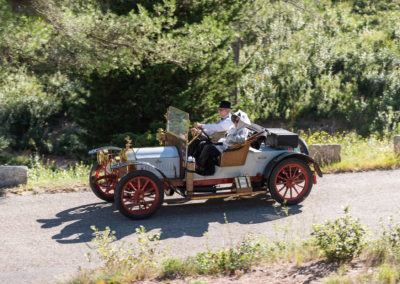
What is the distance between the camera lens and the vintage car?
762 centimetres

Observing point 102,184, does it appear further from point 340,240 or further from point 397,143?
point 397,143

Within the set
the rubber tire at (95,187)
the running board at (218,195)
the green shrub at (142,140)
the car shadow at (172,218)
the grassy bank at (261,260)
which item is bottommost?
the grassy bank at (261,260)

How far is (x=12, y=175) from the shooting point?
30.3ft

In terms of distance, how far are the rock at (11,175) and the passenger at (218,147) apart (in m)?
3.56

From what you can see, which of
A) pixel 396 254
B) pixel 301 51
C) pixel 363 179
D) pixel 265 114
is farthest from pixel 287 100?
pixel 396 254

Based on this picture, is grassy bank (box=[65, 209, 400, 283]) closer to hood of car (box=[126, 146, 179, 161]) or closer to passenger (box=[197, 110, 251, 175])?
hood of car (box=[126, 146, 179, 161])

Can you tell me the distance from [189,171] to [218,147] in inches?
28.7

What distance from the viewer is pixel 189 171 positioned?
25.7 feet

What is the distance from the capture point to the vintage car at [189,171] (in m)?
7.62

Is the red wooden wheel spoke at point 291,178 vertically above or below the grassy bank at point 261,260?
above

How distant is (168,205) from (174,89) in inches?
187

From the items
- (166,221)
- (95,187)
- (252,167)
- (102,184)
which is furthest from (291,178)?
(95,187)

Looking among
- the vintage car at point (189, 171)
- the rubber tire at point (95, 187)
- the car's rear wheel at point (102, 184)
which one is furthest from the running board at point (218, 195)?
the rubber tire at point (95, 187)

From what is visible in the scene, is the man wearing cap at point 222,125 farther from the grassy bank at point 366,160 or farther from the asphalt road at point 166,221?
the grassy bank at point 366,160
